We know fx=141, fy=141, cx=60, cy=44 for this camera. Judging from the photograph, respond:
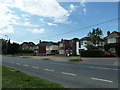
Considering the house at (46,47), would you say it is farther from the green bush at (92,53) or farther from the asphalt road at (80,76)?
the asphalt road at (80,76)

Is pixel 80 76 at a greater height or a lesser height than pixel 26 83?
lesser

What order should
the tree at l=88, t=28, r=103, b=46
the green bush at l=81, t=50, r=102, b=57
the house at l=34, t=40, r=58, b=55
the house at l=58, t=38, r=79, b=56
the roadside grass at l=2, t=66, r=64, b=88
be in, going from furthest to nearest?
1. the house at l=34, t=40, r=58, b=55
2. the house at l=58, t=38, r=79, b=56
3. the tree at l=88, t=28, r=103, b=46
4. the green bush at l=81, t=50, r=102, b=57
5. the roadside grass at l=2, t=66, r=64, b=88

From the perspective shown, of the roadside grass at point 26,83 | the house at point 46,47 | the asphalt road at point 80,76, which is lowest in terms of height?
the asphalt road at point 80,76

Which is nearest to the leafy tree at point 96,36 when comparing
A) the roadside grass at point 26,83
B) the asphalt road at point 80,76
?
the asphalt road at point 80,76

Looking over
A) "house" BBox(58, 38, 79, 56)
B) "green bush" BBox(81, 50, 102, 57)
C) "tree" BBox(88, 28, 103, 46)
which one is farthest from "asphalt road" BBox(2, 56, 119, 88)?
"house" BBox(58, 38, 79, 56)

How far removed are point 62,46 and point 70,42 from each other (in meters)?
4.48

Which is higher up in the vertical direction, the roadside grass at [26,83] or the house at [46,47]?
the house at [46,47]

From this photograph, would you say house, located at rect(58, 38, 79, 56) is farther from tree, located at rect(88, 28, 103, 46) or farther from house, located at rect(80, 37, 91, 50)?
tree, located at rect(88, 28, 103, 46)

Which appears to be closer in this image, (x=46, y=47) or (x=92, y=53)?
(x=92, y=53)

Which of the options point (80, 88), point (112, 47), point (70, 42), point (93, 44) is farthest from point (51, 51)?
point (80, 88)

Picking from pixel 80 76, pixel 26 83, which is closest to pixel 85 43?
pixel 80 76

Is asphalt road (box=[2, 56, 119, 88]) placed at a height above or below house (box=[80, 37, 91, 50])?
below

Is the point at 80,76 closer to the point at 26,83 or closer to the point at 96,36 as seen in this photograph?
the point at 26,83

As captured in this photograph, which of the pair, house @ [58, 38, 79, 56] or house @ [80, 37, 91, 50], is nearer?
house @ [80, 37, 91, 50]
